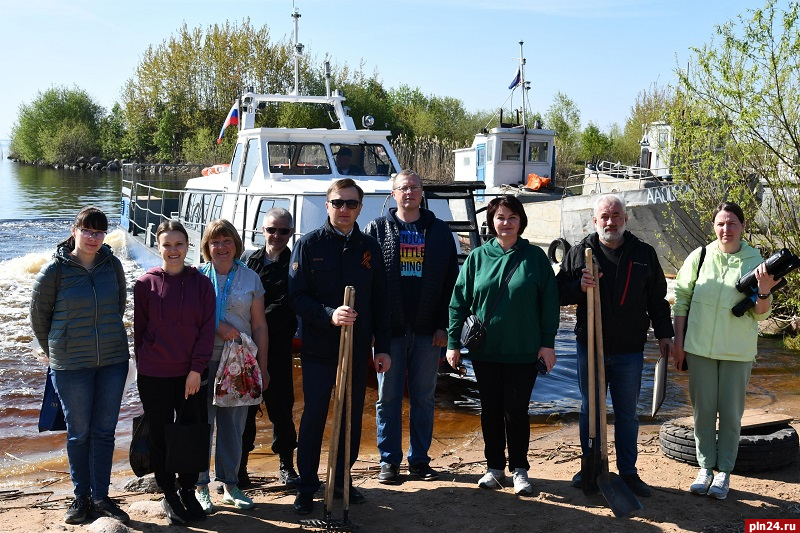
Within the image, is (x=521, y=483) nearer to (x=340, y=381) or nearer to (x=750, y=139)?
(x=340, y=381)

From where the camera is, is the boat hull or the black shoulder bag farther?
the boat hull

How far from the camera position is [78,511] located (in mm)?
4871

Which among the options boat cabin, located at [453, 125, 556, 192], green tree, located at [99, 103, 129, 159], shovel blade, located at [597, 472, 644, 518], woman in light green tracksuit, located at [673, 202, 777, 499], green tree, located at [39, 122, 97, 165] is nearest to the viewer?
shovel blade, located at [597, 472, 644, 518]

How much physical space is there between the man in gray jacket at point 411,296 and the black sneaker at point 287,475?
620mm

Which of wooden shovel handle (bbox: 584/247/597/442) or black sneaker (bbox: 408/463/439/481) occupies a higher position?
wooden shovel handle (bbox: 584/247/597/442)

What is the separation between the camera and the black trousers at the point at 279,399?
5578 mm

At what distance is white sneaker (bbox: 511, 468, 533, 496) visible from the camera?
5.31 m

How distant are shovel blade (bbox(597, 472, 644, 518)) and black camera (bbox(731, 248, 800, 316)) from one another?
129cm

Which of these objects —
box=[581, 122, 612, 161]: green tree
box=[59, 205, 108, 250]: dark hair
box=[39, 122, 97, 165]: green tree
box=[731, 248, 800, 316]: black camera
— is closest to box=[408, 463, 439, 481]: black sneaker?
box=[731, 248, 800, 316]: black camera

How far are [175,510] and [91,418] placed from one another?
0.74 metres

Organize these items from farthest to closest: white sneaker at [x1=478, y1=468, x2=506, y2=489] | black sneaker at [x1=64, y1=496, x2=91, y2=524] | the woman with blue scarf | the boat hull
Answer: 1. the boat hull
2. white sneaker at [x1=478, y1=468, x2=506, y2=489]
3. the woman with blue scarf
4. black sneaker at [x1=64, y1=496, x2=91, y2=524]

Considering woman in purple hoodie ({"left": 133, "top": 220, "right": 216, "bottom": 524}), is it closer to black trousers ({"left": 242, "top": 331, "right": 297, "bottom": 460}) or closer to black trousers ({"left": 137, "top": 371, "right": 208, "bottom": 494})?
black trousers ({"left": 137, "top": 371, "right": 208, "bottom": 494})

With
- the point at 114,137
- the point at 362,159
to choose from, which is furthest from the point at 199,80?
the point at 362,159

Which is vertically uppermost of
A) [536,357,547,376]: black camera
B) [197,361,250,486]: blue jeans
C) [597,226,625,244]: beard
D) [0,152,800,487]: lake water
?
[597,226,625,244]: beard
